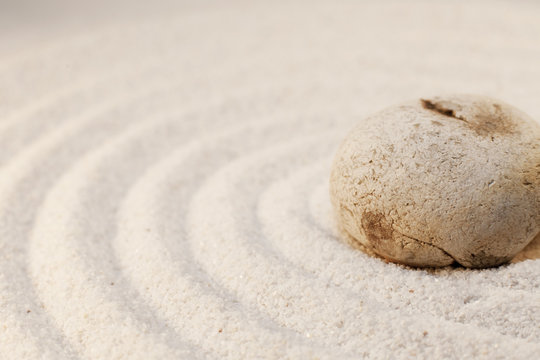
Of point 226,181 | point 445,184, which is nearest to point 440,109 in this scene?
point 445,184

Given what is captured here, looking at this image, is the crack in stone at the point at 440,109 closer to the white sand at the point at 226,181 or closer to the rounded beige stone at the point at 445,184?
the rounded beige stone at the point at 445,184

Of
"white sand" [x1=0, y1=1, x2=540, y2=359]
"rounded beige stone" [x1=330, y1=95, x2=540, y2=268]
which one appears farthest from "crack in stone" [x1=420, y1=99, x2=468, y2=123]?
"white sand" [x1=0, y1=1, x2=540, y2=359]

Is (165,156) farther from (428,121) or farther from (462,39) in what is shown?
(462,39)

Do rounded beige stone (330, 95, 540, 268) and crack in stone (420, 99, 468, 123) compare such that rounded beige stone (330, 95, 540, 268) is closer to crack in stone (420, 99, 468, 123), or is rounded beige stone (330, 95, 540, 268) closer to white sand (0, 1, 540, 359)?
crack in stone (420, 99, 468, 123)

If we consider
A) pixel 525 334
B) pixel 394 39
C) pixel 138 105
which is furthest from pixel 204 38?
pixel 525 334

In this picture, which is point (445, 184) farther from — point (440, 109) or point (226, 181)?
point (226, 181)
